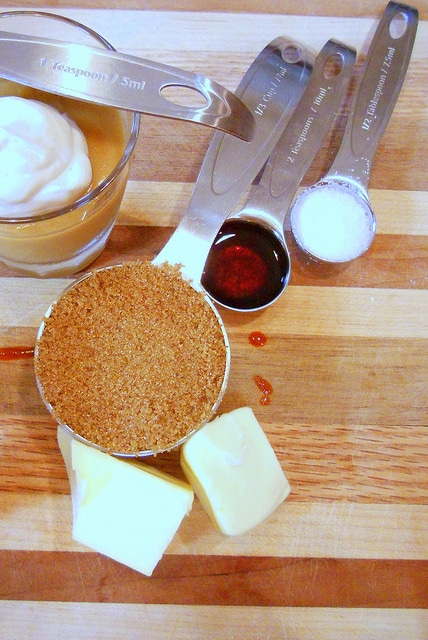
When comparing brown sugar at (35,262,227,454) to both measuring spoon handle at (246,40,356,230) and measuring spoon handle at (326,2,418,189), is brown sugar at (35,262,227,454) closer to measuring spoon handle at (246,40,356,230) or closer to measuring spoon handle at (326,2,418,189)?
measuring spoon handle at (246,40,356,230)

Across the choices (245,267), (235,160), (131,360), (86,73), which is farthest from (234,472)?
(86,73)

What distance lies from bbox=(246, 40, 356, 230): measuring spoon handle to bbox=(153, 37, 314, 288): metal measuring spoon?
4cm

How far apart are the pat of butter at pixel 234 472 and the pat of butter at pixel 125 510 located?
2.3 inches

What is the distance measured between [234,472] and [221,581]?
25 centimetres

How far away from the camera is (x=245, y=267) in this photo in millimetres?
1255

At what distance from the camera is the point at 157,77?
2.85 ft

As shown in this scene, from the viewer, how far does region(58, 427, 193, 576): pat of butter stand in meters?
1.06

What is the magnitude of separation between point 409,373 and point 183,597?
69 cm

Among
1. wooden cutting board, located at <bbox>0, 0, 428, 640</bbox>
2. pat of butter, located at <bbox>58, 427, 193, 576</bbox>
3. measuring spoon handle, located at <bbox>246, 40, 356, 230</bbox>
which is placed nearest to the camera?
pat of butter, located at <bbox>58, 427, 193, 576</bbox>

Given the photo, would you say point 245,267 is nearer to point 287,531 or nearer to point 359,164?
point 359,164

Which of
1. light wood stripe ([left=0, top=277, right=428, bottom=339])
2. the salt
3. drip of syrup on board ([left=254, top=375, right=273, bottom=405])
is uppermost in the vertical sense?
the salt

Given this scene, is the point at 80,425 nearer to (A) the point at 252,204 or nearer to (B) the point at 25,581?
(B) the point at 25,581

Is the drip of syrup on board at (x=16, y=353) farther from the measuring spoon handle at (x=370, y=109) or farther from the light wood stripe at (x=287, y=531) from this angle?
the measuring spoon handle at (x=370, y=109)

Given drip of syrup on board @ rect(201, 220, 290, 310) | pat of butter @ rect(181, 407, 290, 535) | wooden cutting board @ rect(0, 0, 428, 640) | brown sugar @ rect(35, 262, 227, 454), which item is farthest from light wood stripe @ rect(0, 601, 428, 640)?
drip of syrup on board @ rect(201, 220, 290, 310)
